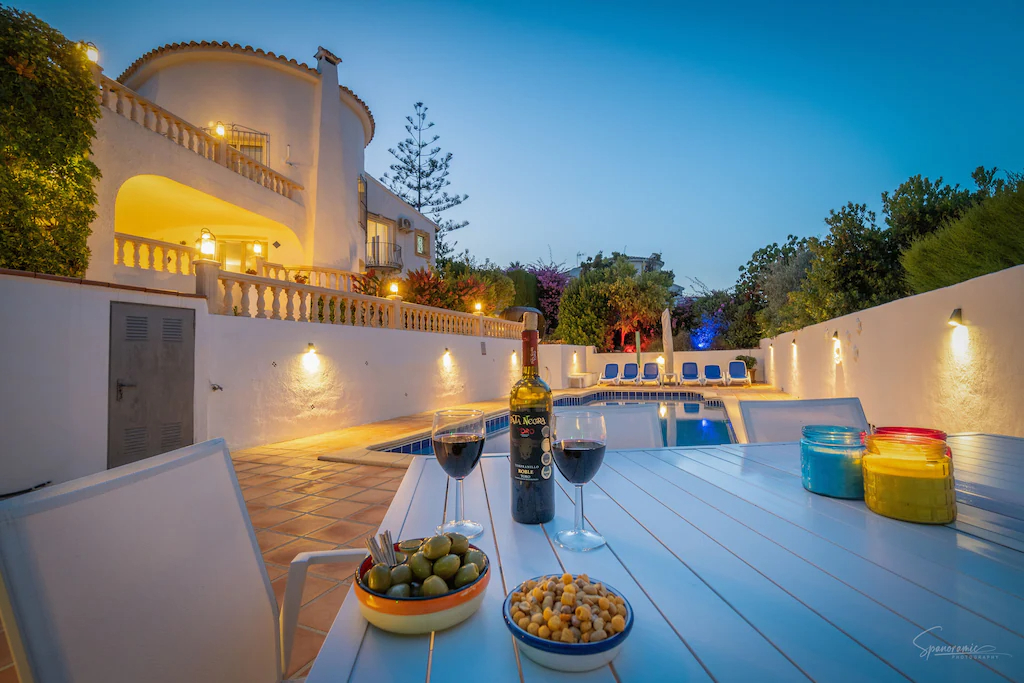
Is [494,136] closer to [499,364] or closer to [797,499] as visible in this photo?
[499,364]

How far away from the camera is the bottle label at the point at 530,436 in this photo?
2.99 feet

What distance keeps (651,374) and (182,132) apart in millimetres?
14153

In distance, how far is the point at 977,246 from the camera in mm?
5141

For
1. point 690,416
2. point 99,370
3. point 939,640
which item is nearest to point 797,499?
point 939,640

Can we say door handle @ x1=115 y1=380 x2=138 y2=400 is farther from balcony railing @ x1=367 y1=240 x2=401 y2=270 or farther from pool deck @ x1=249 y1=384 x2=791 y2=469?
balcony railing @ x1=367 y1=240 x2=401 y2=270

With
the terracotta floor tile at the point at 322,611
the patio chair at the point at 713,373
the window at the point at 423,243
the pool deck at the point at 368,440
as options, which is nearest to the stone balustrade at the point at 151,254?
the pool deck at the point at 368,440

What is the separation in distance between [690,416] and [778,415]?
30.0 feet

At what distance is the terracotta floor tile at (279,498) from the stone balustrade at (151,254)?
18.5 ft

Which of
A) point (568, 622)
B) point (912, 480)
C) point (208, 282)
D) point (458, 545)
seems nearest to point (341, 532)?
point (458, 545)

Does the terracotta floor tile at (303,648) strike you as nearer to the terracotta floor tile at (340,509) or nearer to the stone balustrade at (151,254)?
the terracotta floor tile at (340,509)

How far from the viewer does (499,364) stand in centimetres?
1160

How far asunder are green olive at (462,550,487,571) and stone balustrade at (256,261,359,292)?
914 centimetres

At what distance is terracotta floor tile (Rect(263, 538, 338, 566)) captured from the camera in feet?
7.62

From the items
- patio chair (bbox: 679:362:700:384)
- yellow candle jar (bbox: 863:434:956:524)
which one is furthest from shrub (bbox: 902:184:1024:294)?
patio chair (bbox: 679:362:700:384)
